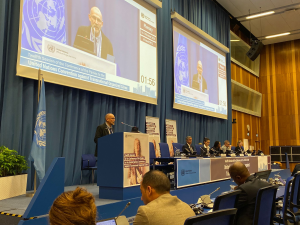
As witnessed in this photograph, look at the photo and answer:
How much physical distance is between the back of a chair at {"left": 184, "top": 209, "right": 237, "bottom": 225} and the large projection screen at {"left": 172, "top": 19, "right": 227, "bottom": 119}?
21.8ft

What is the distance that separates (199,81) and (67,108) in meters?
4.87

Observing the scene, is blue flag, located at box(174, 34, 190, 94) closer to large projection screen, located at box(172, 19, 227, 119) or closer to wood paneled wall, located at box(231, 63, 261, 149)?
large projection screen, located at box(172, 19, 227, 119)

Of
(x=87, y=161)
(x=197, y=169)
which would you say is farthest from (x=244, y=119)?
(x=87, y=161)

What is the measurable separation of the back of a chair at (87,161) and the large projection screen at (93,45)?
1.20m

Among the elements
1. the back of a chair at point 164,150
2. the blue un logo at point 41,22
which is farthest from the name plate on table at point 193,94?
the blue un logo at point 41,22

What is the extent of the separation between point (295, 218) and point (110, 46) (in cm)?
427

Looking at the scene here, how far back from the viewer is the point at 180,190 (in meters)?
4.09

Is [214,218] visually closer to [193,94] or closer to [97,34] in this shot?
[97,34]

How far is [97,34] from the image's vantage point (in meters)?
5.50

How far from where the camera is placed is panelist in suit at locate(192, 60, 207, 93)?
8.78m

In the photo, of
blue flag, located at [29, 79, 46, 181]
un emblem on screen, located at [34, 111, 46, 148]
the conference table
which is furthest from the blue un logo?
the conference table

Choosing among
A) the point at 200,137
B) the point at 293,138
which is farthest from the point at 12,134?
the point at 293,138

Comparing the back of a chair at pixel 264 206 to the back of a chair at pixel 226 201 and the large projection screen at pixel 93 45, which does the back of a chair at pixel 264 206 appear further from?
the large projection screen at pixel 93 45

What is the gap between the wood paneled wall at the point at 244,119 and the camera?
1253 cm
